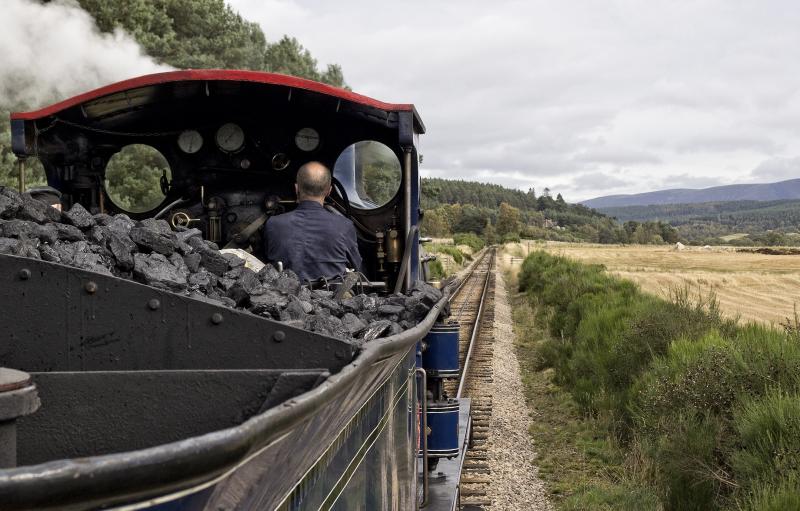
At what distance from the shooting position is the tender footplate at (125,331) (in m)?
2.11

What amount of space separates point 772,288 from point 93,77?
35.0m

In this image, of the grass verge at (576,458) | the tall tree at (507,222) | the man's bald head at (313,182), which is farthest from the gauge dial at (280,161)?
the tall tree at (507,222)

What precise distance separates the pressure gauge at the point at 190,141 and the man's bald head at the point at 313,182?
150cm

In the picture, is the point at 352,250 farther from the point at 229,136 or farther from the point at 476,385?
the point at 476,385

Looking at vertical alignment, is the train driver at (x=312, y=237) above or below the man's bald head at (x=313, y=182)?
below

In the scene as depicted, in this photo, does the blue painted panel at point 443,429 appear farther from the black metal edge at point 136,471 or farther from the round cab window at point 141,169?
the black metal edge at point 136,471

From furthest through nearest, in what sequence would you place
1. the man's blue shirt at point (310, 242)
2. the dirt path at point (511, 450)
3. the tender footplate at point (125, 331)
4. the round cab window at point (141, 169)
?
1. the dirt path at point (511, 450)
2. the round cab window at point (141, 169)
3. the man's blue shirt at point (310, 242)
4. the tender footplate at point (125, 331)

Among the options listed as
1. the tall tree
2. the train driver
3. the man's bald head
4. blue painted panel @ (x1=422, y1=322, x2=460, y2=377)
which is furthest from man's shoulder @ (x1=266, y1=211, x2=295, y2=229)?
the tall tree

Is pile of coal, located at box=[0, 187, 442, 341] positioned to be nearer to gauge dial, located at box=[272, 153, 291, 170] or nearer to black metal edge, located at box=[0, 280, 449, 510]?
black metal edge, located at box=[0, 280, 449, 510]

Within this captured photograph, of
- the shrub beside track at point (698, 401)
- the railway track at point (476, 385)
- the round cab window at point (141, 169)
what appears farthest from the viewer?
the railway track at point (476, 385)

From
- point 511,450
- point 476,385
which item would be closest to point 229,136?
point 511,450

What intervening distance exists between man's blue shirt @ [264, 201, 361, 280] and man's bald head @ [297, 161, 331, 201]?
0.20ft

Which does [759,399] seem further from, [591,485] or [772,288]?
[772,288]

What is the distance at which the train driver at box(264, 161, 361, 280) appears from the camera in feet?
16.3
